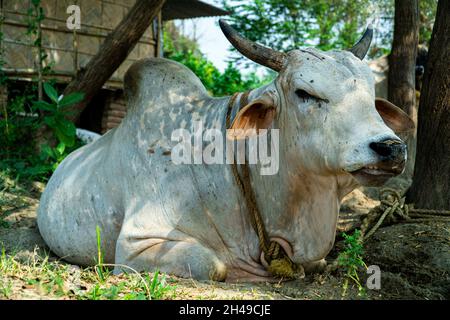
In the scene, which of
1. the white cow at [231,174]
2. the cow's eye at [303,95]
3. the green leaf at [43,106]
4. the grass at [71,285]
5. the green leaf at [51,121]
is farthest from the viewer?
the green leaf at [51,121]

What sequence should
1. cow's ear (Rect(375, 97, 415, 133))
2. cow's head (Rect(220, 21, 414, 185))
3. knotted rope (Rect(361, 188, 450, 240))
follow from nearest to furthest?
cow's head (Rect(220, 21, 414, 185))
cow's ear (Rect(375, 97, 415, 133))
knotted rope (Rect(361, 188, 450, 240))

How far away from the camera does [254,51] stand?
3246mm

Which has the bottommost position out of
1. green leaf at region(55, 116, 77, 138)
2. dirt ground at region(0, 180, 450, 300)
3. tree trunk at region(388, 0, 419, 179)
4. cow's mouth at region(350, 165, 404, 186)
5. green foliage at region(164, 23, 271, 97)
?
dirt ground at region(0, 180, 450, 300)

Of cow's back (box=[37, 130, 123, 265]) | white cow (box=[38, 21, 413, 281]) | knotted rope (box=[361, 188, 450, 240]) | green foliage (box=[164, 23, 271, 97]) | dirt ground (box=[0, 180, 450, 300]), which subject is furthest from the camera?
green foliage (box=[164, 23, 271, 97])

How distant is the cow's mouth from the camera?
2691 mm

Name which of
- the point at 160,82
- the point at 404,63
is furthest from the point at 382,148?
the point at 404,63

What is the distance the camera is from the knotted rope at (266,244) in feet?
10.8

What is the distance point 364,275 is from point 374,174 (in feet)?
2.82

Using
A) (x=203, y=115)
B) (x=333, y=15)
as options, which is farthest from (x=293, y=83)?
(x=333, y=15)

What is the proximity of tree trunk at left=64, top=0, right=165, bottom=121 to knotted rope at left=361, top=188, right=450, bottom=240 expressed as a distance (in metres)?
3.05

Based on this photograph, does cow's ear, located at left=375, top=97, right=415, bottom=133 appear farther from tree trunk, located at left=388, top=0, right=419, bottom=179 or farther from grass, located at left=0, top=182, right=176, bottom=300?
tree trunk, located at left=388, top=0, right=419, bottom=179

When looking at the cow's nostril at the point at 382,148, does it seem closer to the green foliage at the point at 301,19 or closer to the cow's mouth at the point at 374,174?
the cow's mouth at the point at 374,174

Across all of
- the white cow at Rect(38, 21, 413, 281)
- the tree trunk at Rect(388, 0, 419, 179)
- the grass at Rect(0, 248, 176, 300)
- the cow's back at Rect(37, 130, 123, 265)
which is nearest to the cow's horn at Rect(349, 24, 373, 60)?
the white cow at Rect(38, 21, 413, 281)

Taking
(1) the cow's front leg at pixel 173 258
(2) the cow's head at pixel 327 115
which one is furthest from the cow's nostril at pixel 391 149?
(1) the cow's front leg at pixel 173 258
